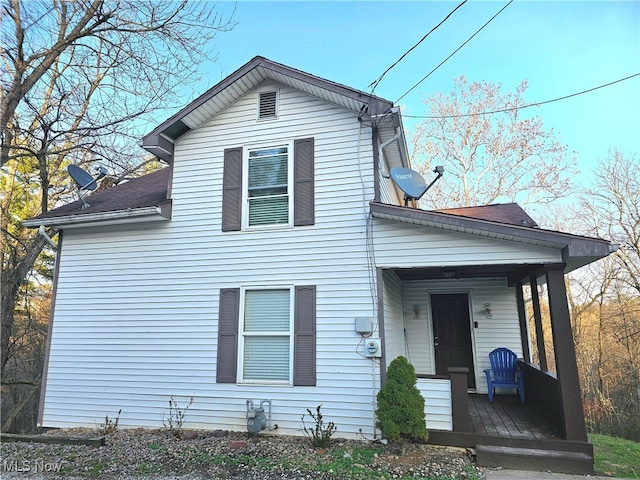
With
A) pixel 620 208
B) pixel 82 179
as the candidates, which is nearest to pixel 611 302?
pixel 620 208

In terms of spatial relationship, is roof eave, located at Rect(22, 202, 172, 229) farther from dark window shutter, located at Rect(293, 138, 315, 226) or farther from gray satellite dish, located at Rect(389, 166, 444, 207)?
gray satellite dish, located at Rect(389, 166, 444, 207)

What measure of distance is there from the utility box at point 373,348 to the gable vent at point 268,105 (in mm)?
4211

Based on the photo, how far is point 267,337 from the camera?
19.9ft

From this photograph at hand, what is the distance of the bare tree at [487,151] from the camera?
57.3 feet

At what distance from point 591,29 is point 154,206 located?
885 cm

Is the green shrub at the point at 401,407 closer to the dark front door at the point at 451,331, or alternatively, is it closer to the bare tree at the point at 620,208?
the dark front door at the point at 451,331

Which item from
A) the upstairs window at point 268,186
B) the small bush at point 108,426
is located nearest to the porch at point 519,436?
the upstairs window at point 268,186

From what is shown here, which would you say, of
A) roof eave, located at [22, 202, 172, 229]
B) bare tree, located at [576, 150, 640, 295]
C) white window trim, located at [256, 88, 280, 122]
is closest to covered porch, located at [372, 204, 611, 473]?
white window trim, located at [256, 88, 280, 122]

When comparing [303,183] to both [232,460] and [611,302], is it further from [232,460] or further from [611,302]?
[611,302]

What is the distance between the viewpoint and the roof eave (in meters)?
6.60

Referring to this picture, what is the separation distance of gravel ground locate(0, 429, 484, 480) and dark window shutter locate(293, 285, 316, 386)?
2.90 feet

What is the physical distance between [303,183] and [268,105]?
5.62 ft

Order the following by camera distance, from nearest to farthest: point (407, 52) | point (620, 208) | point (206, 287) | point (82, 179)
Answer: point (407, 52), point (206, 287), point (82, 179), point (620, 208)

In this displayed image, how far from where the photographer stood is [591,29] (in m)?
7.37
